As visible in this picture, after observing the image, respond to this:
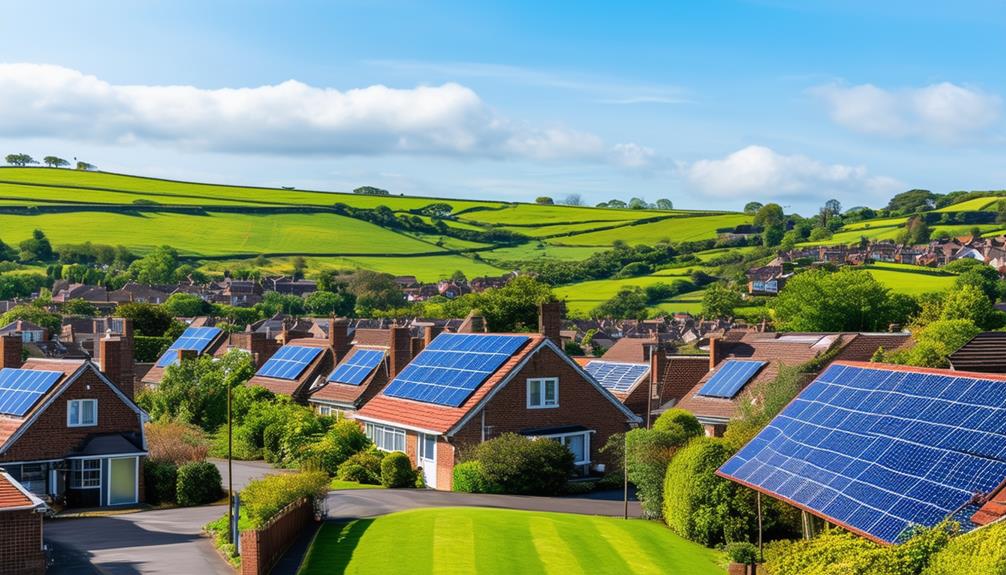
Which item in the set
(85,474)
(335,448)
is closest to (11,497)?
(85,474)

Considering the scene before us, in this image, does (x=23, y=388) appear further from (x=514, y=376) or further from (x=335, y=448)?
(x=514, y=376)

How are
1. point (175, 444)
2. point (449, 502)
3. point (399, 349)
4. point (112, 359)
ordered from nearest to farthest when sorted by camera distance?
point (449, 502)
point (112, 359)
point (175, 444)
point (399, 349)

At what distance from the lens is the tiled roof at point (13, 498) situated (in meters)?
32.4

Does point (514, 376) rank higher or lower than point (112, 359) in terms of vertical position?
lower

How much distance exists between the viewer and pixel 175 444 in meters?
49.7

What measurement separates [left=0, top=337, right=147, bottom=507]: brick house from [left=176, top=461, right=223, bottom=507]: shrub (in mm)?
2114

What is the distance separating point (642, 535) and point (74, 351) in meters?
76.1

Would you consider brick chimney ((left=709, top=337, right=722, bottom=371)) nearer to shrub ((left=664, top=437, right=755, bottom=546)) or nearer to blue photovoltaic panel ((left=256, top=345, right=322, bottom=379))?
shrub ((left=664, top=437, right=755, bottom=546))

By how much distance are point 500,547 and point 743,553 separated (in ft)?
21.2

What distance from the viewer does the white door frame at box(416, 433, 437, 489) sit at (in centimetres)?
4616

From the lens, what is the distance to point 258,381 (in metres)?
67.1

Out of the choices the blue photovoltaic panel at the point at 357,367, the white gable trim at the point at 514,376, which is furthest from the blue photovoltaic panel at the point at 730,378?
the blue photovoltaic panel at the point at 357,367

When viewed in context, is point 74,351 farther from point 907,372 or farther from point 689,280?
point 689,280

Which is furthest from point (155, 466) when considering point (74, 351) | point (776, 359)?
point (74, 351)
